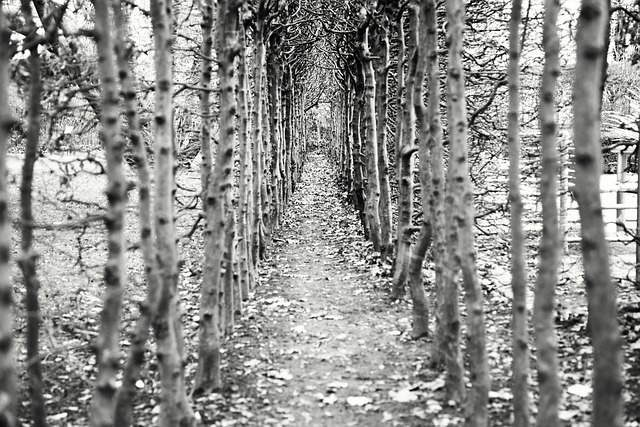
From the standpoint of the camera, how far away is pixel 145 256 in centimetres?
503

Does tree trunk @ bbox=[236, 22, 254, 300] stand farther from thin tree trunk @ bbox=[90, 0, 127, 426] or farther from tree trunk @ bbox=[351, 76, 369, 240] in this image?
tree trunk @ bbox=[351, 76, 369, 240]

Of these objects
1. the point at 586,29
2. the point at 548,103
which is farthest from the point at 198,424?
the point at 586,29

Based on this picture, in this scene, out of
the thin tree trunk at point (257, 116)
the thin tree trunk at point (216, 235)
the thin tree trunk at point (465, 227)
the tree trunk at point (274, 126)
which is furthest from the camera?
the tree trunk at point (274, 126)

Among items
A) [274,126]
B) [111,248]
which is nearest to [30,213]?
[111,248]

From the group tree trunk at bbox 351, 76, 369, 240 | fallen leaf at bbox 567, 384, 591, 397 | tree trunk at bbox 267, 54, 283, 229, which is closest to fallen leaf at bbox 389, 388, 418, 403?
fallen leaf at bbox 567, 384, 591, 397

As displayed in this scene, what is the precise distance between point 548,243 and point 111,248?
249 centimetres

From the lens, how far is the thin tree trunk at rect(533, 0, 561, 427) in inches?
142

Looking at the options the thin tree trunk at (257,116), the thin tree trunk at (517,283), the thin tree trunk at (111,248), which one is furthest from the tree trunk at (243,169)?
the thin tree trunk at (111,248)

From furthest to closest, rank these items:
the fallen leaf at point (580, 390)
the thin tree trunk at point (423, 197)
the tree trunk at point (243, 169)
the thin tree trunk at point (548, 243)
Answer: the tree trunk at point (243, 169) < the thin tree trunk at point (423, 197) < the fallen leaf at point (580, 390) < the thin tree trunk at point (548, 243)

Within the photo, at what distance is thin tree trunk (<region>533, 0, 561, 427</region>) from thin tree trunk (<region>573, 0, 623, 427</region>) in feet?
2.08

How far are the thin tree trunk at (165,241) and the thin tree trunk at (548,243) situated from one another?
2.54m

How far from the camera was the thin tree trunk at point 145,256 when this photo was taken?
3885mm

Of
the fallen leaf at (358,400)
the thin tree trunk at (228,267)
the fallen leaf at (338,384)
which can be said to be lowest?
the fallen leaf at (358,400)

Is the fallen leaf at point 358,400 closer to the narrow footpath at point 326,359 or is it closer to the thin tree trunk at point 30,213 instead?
the narrow footpath at point 326,359
